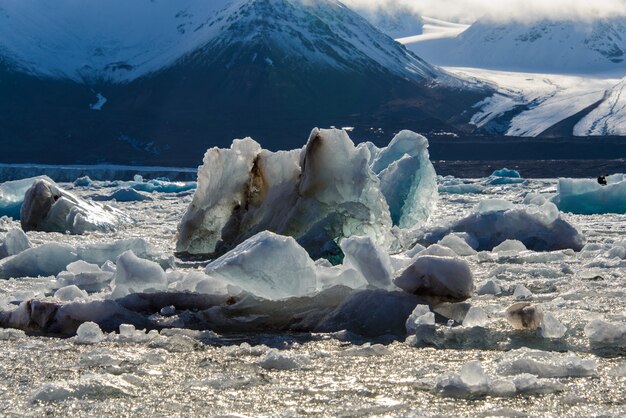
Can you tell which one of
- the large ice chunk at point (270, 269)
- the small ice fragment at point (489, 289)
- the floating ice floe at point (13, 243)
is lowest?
the floating ice floe at point (13, 243)

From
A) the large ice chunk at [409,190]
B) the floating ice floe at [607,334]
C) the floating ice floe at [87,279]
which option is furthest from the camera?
the large ice chunk at [409,190]

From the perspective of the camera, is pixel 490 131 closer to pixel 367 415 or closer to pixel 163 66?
pixel 163 66

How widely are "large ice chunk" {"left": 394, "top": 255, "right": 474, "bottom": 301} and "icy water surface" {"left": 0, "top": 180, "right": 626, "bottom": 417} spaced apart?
20cm

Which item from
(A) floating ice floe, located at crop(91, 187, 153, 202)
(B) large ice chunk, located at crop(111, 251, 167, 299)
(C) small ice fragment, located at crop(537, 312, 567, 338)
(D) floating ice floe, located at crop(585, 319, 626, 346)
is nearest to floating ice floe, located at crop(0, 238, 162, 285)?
(B) large ice chunk, located at crop(111, 251, 167, 299)

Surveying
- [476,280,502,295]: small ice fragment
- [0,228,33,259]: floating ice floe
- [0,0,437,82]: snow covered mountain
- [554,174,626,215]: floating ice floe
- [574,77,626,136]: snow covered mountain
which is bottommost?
[574,77,626,136]: snow covered mountain

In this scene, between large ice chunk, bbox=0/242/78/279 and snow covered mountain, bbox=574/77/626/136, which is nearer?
large ice chunk, bbox=0/242/78/279

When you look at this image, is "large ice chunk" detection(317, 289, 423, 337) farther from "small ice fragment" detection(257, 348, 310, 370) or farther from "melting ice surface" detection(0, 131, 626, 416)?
"small ice fragment" detection(257, 348, 310, 370)

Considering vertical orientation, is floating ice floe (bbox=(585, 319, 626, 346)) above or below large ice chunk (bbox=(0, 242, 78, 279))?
above

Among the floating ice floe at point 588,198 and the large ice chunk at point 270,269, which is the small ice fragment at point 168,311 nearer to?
the large ice chunk at point 270,269

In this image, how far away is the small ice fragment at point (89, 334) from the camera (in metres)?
5.00

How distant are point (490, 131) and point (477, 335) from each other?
9731 cm

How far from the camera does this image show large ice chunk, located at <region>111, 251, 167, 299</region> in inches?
230

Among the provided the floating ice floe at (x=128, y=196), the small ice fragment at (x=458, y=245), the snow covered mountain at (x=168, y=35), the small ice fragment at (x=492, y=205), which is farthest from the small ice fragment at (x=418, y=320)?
the snow covered mountain at (x=168, y=35)

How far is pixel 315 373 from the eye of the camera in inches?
172
